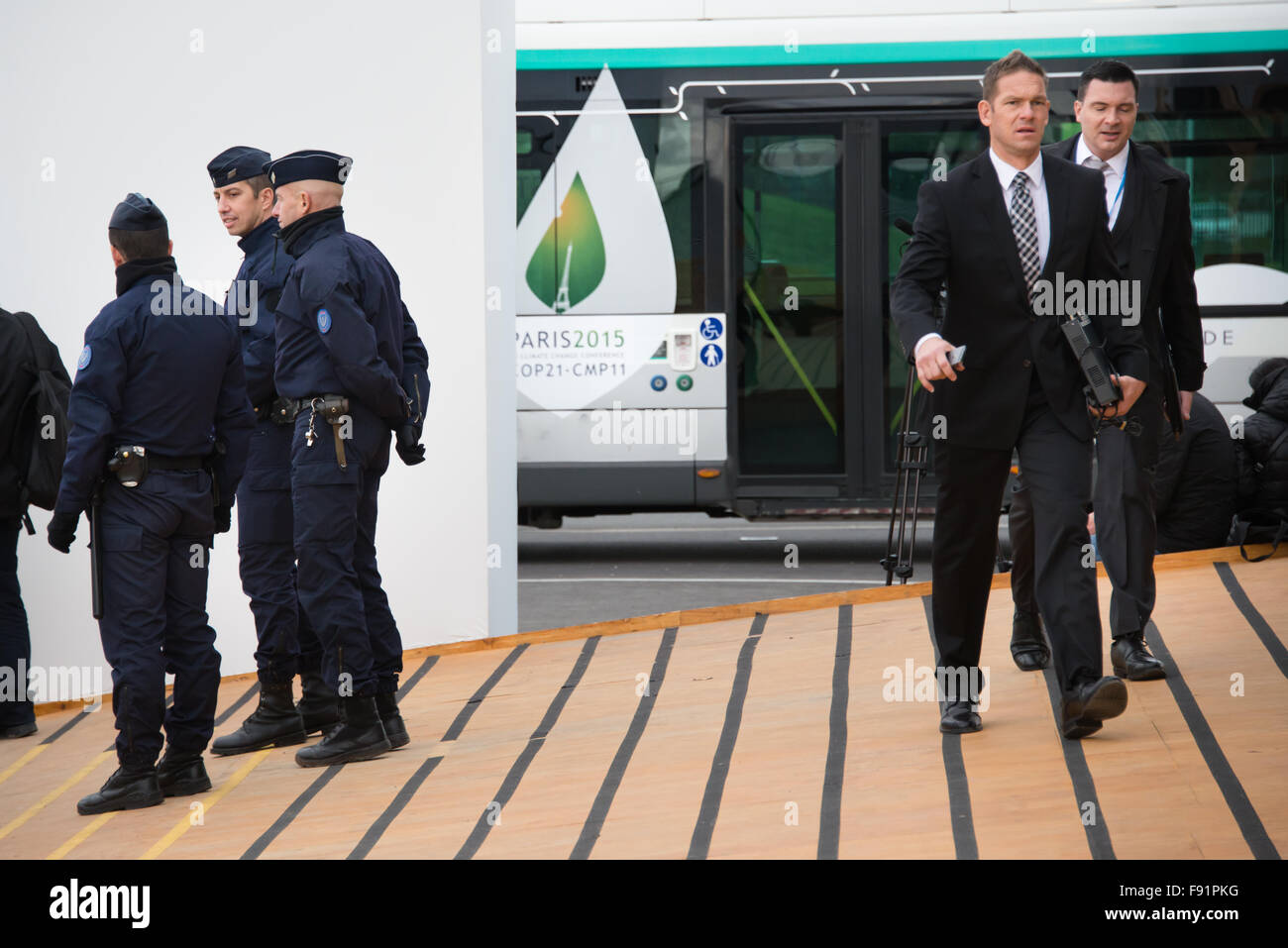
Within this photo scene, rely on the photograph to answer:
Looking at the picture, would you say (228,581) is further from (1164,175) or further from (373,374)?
(1164,175)

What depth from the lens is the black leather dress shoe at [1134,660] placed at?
5.00m

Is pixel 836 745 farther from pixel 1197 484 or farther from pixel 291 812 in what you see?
Result: pixel 1197 484

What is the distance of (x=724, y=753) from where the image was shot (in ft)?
15.3

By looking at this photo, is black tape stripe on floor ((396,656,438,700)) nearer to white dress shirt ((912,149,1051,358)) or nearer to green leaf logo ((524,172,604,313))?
white dress shirt ((912,149,1051,358))

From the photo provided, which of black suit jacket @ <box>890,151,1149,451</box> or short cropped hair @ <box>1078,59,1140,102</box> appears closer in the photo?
black suit jacket @ <box>890,151,1149,451</box>

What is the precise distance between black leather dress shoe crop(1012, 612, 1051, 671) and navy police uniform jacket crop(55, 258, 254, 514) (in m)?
2.67

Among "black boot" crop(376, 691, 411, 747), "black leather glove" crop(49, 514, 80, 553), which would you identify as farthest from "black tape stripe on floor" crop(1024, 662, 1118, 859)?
"black leather glove" crop(49, 514, 80, 553)

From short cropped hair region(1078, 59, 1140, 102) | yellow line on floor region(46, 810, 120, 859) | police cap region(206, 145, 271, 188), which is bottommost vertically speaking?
yellow line on floor region(46, 810, 120, 859)


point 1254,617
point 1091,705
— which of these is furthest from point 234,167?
point 1254,617

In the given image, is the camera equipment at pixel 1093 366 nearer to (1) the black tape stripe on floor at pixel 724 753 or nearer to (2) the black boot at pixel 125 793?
(1) the black tape stripe on floor at pixel 724 753

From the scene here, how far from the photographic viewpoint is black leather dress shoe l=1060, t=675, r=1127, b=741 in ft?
13.9

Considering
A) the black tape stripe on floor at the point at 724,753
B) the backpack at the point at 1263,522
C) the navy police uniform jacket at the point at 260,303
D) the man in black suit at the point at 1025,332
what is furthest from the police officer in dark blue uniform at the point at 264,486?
the backpack at the point at 1263,522

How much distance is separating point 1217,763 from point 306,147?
426cm

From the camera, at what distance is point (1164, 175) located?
5.12m
